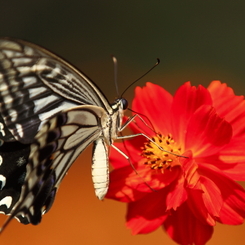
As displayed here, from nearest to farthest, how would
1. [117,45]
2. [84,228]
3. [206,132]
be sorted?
[206,132]
[84,228]
[117,45]

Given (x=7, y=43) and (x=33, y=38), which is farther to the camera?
(x=33, y=38)

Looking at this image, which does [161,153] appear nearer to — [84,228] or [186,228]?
[186,228]

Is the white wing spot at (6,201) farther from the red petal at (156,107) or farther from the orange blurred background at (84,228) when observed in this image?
the orange blurred background at (84,228)

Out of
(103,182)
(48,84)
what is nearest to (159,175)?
(103,182)

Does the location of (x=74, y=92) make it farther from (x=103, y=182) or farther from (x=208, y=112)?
(x=208, y=112)

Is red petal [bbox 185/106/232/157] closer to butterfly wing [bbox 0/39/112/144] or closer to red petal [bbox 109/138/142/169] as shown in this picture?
red petal [bbox 109/138/142/169]

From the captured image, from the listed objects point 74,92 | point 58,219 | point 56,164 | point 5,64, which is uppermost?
point 5,64

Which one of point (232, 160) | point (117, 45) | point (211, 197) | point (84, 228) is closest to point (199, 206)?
point (211, 197)

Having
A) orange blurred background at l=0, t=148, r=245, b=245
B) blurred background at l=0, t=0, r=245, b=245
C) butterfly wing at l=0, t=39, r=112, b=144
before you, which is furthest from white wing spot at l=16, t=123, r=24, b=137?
blurred background at l=0, t=0, r=245, b=245
